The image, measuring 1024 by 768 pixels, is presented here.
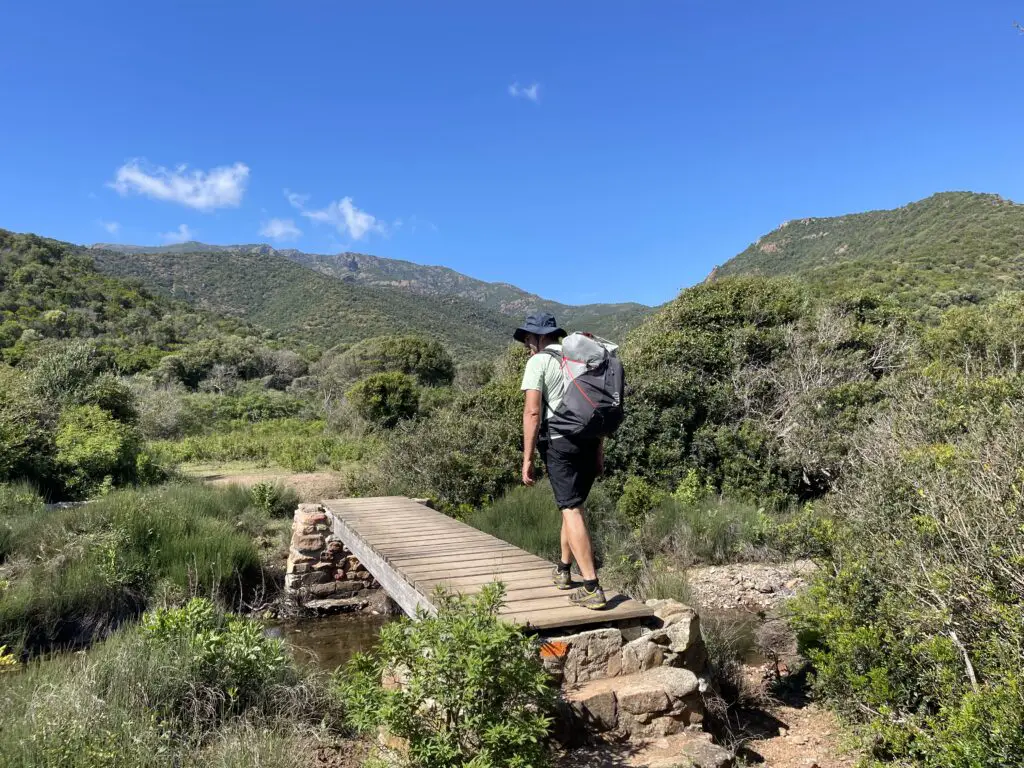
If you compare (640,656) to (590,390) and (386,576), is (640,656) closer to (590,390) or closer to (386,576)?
(590,390)

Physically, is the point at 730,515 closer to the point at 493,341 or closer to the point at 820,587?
the point at 820,587

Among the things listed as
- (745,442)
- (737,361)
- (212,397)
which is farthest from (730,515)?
(212,397)

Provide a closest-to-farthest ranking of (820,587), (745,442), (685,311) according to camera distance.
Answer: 1. (820,587)
2. (745,442)
3. (685,311)

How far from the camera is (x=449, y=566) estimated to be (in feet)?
17.0

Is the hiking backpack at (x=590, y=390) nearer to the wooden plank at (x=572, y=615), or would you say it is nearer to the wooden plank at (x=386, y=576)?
the wooden plank at (x=572, y=615)

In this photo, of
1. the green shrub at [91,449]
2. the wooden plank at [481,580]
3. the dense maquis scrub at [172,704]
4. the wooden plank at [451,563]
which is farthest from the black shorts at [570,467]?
the green shrub at [91,449]

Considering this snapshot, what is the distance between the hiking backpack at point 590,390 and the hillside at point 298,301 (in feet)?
156

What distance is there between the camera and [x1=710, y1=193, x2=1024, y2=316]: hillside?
27266 mm

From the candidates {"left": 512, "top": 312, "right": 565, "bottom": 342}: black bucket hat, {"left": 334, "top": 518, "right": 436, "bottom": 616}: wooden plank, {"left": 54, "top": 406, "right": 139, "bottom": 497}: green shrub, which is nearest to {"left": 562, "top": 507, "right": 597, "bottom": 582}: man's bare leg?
{"left": 334, "top": 518, "right": 436, "bottom": 616}: wooden plank

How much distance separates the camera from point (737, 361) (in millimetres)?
10195

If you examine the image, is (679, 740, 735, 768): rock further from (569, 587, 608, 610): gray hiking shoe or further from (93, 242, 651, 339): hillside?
(93, 242, 651, 339): hillside

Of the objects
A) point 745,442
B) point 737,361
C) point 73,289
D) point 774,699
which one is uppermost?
point 73,289

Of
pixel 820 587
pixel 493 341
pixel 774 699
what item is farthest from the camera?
pixel 493 341

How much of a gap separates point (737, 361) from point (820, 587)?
6720 millimetres
